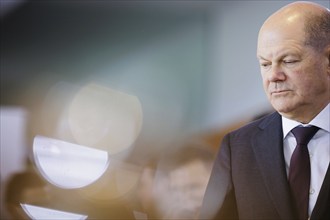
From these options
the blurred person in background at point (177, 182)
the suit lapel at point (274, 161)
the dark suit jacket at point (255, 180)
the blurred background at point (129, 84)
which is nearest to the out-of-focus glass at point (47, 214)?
the blurred background at point (129, 84)

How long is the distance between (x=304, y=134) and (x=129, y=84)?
1.66 ft

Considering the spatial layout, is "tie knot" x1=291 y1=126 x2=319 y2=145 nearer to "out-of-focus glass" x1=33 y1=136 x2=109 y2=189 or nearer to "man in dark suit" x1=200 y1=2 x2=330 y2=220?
"man in dark suit" x1=200 y1=2 x2=330 y2=220

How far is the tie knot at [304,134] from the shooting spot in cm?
91

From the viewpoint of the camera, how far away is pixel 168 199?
44.8 inches

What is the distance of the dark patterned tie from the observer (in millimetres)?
910

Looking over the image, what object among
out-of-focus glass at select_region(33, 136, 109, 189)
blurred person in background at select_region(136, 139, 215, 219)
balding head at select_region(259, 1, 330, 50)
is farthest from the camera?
out-of-focus glass at select_region(33, 136, 109, 189)

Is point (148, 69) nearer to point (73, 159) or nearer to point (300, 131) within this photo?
point (73, 159)

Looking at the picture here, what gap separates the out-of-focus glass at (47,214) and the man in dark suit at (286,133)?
0.36m

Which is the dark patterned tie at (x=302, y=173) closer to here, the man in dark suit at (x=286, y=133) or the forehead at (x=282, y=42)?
the man in dark suit at (x=286, y=133)

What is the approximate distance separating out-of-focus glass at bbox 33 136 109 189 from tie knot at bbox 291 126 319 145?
48 cm

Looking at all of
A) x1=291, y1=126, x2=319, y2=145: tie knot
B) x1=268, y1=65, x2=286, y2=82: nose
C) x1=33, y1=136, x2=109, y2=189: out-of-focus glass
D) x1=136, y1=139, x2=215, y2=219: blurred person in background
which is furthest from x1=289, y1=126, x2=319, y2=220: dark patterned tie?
x1=33, y1=136, x2=109, y2=189: out-of-focus glass

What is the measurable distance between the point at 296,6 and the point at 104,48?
1.91 ft

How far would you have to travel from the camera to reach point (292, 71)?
2.90ft

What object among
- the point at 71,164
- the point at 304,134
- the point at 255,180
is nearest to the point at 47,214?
the point at 71,164
